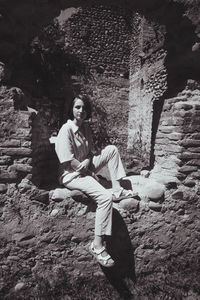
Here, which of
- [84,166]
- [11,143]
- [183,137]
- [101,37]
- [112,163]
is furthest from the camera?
[101,37]

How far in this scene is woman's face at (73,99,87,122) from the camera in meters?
2.97

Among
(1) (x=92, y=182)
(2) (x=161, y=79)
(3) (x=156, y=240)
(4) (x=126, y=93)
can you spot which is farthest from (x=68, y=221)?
(4) (x=126, y=93)

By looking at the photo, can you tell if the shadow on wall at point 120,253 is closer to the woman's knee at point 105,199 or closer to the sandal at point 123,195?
the sandal at point 123,195

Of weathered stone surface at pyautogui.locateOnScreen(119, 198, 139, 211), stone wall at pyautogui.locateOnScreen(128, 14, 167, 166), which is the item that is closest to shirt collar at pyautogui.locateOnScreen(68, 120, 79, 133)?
weathered stone surface at pyautogui.locateOnScreen(119, 198, 139, 211)

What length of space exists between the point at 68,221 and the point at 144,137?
363 inches

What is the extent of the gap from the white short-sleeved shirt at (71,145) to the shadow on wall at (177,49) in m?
1.04

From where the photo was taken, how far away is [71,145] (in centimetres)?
296

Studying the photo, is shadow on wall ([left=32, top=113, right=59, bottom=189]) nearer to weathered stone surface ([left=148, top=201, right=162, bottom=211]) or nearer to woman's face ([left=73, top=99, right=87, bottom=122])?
woman's face ([left=73, top=99, right=87, bottom=122])

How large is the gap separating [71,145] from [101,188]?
543 millimetres

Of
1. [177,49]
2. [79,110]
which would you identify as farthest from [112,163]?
[177,49]

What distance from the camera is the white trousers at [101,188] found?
2.74 metres

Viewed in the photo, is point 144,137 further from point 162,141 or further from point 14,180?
point 14,180

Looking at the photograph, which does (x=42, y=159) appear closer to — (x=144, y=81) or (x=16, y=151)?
(x=16, y=151)

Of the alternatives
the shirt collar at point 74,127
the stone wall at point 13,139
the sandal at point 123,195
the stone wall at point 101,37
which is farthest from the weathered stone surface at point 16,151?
the stone wall at point 101,37
